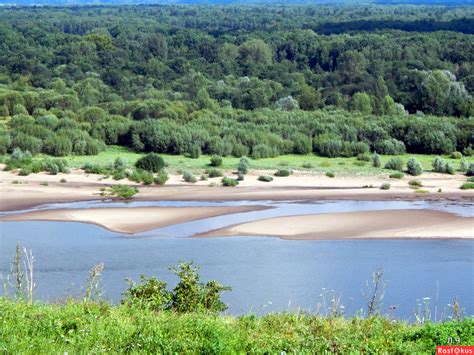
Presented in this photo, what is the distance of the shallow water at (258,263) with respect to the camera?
13.8 metres

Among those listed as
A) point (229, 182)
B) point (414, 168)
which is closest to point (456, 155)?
point (414, 168)

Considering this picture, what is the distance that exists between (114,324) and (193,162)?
23725 millimetres

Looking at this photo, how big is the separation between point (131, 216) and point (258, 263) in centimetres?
641

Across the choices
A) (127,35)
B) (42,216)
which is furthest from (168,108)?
(127,35)

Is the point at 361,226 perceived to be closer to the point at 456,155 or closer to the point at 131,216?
the point at 131,216

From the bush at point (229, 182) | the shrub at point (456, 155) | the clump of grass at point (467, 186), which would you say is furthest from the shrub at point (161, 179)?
the shrub at point (456, 155)

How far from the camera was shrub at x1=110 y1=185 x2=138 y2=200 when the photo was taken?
84.3ft

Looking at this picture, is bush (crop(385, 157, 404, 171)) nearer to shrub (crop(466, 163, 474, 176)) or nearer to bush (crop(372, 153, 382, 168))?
bush (crop(372, 153, 382, 168))

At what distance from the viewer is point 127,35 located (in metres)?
82.7

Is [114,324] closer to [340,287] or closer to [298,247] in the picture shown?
[340,287]

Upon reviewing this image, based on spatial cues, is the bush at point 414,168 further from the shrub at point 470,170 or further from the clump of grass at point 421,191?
the clump of grass at point 421,191

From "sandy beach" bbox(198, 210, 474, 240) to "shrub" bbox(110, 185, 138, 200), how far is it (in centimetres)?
519

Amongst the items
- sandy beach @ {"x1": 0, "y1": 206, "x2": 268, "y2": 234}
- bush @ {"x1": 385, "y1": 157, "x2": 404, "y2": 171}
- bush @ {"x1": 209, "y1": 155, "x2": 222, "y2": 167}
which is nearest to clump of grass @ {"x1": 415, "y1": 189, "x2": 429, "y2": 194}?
bush @ {"x1": 385, "y1": 157, "x2": 404, "y2": 171}

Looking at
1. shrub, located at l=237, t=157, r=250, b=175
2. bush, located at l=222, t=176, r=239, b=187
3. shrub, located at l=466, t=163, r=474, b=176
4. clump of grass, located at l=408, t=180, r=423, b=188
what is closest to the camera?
bush, located at l=222, t=176, r=239, b=187
